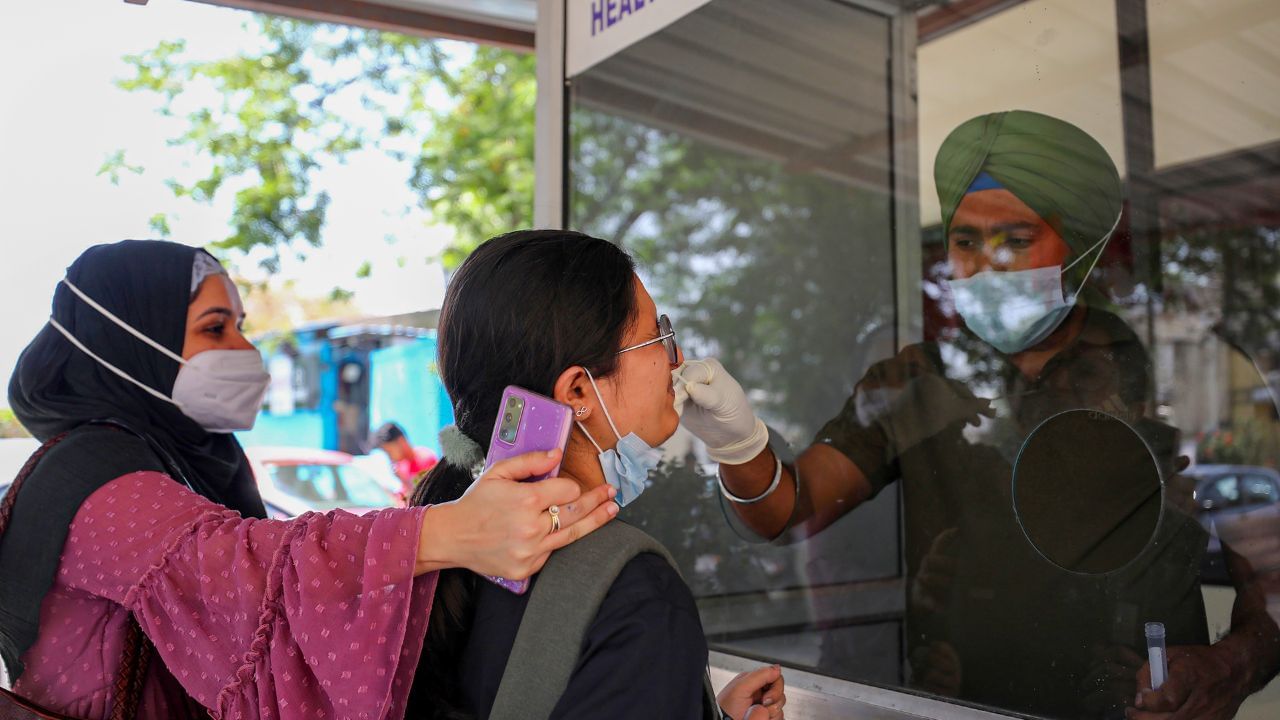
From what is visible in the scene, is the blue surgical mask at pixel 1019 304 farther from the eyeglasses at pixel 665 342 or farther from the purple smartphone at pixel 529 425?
the purple smartphone at pixel 529 425

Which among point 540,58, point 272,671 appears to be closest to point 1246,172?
point 540,58

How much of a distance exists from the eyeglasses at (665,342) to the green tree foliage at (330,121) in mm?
3821

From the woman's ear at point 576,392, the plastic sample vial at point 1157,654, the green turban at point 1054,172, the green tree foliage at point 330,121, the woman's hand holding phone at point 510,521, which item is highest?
the green tree foliage at point 330,121

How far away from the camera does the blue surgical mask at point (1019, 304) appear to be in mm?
1851

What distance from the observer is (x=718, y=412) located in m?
1.93

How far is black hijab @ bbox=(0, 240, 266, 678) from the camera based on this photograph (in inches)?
62.6

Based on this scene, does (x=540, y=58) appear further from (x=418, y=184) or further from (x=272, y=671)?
(x=418, y=184)

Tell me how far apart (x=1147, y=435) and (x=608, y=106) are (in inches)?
72.5

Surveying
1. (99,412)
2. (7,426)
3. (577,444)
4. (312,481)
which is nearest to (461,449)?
(577,444)

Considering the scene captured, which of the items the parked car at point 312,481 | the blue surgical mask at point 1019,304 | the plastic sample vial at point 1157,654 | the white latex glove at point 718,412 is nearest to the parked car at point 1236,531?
the plastic sample vial at point 1157,654

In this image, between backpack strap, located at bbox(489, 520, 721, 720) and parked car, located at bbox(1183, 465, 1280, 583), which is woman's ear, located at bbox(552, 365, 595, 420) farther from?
parked car, located at bbox(1183, 465, 1280, 583)

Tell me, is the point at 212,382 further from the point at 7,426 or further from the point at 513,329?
the point at 7,426

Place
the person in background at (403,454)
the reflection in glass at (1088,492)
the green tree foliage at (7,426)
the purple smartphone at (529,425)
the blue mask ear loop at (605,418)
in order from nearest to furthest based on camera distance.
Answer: the purple smartphone at (529,425), the blue mask ear loop at (605,418), the reflection in glass at (1088,492), the green tree foliage at (7,426), the person in background at (403,454)

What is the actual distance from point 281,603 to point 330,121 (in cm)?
549
